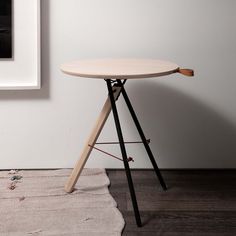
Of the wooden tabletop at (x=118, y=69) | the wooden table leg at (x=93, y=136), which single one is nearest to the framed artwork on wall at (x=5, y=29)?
the wooden tabletop at (x=118, y=69)

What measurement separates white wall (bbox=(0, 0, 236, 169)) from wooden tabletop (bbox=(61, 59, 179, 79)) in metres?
0.28

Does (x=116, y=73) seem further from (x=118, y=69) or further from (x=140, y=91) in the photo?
(x=140, y=91)

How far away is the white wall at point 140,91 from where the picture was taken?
1.92 m

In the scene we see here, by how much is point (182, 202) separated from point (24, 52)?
1.10 metres

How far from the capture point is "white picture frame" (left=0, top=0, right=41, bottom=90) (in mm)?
1869

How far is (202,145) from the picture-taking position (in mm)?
2100

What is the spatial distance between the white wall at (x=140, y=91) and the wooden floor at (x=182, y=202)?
0.10 m

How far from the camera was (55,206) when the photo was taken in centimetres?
167

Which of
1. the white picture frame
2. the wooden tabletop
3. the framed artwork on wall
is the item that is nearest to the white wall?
the white picture frame

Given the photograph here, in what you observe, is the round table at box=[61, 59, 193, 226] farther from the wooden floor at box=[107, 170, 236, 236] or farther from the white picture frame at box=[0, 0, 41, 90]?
the white picture frame at box=[0, 0, 41, 90]

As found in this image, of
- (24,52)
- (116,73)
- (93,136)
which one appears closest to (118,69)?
(116,73)

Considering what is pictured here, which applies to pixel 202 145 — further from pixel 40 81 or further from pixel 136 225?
pixel 40 81

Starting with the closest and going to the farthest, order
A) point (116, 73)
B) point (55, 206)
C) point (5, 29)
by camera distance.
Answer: point (116, 73) < point (55, 206) < point (5, 29)

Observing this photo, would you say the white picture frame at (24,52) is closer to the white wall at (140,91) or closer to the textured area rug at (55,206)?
the white wall at (140,91)
